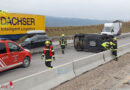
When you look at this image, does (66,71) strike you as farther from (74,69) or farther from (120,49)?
(120,49)

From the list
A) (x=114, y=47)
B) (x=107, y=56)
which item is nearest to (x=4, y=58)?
(x=107, y=56)

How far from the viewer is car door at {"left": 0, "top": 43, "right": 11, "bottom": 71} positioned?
27.3 ft

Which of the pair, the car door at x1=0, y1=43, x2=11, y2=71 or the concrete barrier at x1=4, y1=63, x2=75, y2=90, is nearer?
the concrete barrier at x1=4, y1=63, x2=75, y2=90

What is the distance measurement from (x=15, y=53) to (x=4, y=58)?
0.93m

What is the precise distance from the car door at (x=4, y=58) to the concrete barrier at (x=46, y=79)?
292cm

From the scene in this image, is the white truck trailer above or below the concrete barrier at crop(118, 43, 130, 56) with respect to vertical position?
above

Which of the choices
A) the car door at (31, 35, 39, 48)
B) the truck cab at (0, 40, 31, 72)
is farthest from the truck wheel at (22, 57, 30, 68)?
the car door at (31, 35, 39, 48)

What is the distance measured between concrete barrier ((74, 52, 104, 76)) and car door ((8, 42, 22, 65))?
323 centimetres

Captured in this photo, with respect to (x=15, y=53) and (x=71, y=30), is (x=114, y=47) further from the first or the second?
(x=71, y=30)

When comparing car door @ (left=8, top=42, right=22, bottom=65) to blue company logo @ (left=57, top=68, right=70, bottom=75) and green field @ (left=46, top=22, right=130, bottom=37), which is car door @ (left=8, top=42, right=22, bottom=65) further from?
green field @ (left=46, top=22, right=130, bottom=37)

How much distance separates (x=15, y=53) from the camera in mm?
9305

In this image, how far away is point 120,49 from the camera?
1352 cm

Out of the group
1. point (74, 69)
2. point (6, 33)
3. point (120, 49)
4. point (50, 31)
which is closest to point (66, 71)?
point (74, 69)

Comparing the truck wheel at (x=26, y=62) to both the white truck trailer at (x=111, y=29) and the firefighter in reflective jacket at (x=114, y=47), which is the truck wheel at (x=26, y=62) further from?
the white truck trailer at (x=111, y=29)
